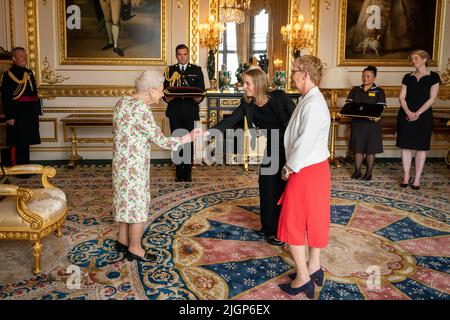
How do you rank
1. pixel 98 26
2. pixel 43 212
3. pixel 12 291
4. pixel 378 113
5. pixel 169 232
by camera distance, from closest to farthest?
pixel 12 291 < pixel 43 212 < pixel 169 232 < pixel 378 113 < pixel 98 26

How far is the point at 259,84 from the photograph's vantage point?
4020 mm

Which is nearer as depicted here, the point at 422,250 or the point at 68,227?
the point at 422,250

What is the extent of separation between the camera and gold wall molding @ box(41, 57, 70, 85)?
26.5 feet

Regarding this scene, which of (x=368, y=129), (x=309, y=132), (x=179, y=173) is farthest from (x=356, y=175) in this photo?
(x=309, y=132)

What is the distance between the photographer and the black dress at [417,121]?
20.6 feet

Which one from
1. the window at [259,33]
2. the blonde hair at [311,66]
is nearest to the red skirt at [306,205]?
the blonde hair at [311,66]

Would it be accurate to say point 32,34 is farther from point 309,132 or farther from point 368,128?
point 309,132

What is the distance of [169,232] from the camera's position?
15.0 ft

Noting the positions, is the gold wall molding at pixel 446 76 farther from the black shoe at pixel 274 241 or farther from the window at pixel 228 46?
the black shoe at pixel 274 241

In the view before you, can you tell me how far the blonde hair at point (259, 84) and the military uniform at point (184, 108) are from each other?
2.62 meters

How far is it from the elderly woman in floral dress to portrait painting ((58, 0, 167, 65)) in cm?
480

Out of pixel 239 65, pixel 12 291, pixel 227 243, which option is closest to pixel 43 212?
pixel 12 291

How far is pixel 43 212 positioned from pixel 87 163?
4.51m

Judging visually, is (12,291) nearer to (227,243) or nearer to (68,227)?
(68,227)
